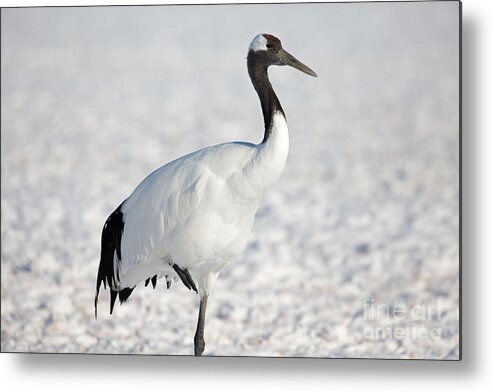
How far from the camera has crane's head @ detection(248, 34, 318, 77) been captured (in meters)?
4.34

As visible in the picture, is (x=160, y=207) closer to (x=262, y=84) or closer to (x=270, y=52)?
(x=262, y=84)

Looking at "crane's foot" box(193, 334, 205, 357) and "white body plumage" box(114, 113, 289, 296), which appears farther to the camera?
"crane's foot" box(193, 334, 205, 357)

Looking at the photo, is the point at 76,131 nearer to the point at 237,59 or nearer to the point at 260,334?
the point at 237,59

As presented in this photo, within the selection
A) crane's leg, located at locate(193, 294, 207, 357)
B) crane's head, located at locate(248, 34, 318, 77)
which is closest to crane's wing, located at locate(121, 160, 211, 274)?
crane's leg, located at locate(193, 294, 207, 357)

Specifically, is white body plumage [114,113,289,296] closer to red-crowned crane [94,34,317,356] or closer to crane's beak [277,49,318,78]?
red-crowned crane [94,34,317,356]

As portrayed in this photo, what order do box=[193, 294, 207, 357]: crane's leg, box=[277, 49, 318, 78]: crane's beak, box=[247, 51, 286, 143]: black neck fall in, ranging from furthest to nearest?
1. box=[193, 294, 207, 357]: crane's leg
2. box=[277, 49, 318, 78]: crane's beak
3. box=[247, 51, 286, 143]: black neck

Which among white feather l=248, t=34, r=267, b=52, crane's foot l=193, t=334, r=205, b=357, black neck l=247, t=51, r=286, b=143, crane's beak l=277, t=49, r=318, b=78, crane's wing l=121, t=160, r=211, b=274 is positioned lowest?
crane's foot l=193, t=334, r=205, b=357

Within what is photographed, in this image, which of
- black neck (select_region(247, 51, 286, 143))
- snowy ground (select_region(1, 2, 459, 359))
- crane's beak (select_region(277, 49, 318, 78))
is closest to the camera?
black neck (select_region(247, 51, 286, 143))

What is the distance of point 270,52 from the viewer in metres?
4.35

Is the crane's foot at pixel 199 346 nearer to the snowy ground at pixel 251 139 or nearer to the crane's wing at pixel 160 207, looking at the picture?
the snowy ground at pixel 251 139

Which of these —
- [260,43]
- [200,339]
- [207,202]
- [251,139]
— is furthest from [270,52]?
[251,139]

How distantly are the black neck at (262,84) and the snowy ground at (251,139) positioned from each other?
0.39m

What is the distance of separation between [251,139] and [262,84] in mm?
2174

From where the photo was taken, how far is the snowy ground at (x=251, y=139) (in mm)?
4734
